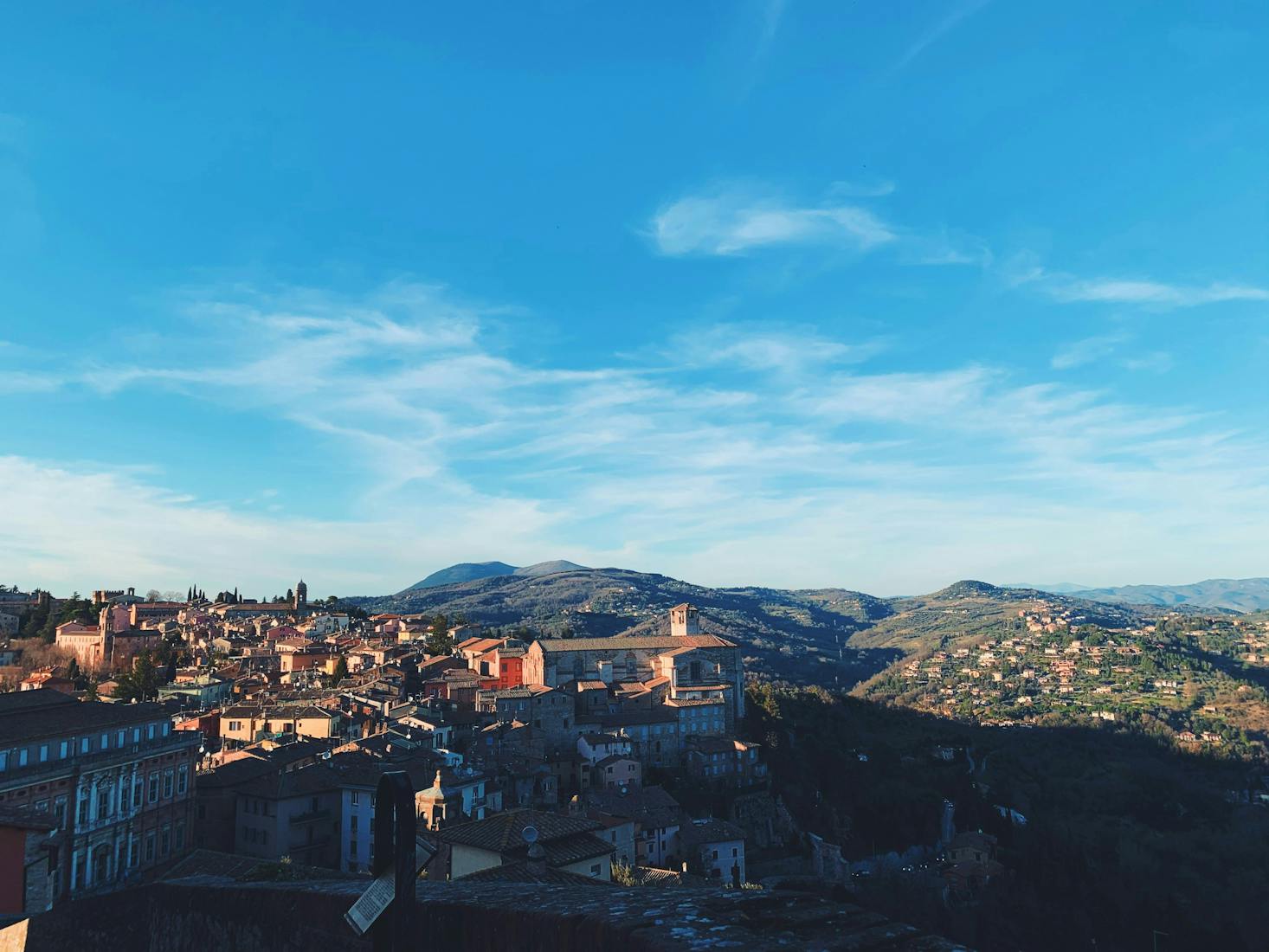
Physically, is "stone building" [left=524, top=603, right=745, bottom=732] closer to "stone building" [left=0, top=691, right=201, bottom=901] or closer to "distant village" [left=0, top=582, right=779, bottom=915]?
"distant village" [left=0, top=582, right=779, bottom=915]

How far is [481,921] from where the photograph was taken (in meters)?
5.01

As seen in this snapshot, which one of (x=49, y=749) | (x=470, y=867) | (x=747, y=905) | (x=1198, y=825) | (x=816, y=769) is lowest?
(x=1198, y=825)

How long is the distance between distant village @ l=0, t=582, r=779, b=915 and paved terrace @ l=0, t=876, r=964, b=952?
3.24 feet

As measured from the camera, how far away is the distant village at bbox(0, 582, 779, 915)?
116ft

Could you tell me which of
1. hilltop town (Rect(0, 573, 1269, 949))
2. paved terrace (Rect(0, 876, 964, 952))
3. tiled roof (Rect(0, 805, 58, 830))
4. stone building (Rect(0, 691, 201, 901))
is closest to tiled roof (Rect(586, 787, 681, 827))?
hilltop town (Rect(0, 573, 1269, 949))

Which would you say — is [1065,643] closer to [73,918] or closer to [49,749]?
[49,749]

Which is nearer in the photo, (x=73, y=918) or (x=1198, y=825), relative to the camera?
(x=73, y=918)

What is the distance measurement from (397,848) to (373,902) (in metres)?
0.27

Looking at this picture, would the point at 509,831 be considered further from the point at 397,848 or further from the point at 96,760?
the point at 96,760

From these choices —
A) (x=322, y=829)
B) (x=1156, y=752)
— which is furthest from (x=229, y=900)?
(x=1156, y=752)

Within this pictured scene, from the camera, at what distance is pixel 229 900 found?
6.58 m

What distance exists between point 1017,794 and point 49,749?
86.9 meters

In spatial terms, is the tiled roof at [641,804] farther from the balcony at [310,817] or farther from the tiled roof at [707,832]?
the balcony at [310,817]

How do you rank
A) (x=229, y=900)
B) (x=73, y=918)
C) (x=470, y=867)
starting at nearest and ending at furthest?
(x=229, y=900) → (x=73, y=918) → (x=470, y=867)
